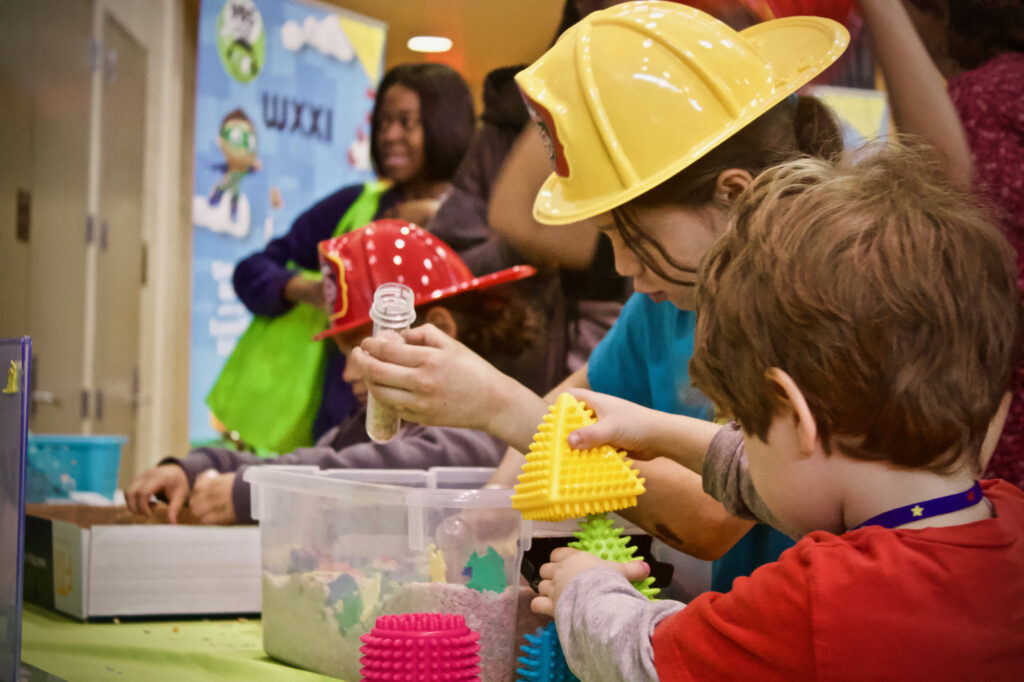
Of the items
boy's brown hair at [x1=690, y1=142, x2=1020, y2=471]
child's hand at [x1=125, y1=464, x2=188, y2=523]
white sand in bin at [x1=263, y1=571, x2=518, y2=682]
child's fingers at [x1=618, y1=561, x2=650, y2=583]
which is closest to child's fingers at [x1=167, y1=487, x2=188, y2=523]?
child's hand at [x1=125, y1=464, x2=188, y2=523]

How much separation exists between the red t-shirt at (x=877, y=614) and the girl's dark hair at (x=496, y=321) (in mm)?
690

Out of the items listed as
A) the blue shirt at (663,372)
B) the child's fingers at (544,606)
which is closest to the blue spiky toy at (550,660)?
the child's fingers at (544,606)

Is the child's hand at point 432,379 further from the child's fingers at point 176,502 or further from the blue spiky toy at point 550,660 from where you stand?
the child's fingers at point 176,502

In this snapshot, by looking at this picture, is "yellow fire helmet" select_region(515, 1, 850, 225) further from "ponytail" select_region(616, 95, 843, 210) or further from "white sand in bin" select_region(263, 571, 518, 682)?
"white sand in bin" select_region(263, 571, 518, 682)

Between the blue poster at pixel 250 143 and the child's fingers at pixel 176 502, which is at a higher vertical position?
the blue poster at pixel 250 143

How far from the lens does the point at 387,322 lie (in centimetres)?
66

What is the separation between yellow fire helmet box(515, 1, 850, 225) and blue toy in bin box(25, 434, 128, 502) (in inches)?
37.5

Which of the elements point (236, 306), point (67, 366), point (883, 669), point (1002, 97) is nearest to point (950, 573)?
point (883, 669)

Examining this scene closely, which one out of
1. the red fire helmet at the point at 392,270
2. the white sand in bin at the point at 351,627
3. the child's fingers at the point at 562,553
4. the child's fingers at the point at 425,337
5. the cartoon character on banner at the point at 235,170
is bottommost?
the white sand in bin at the point at 351,627

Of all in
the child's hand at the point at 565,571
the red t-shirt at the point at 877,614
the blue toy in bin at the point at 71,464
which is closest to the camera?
the red t-shirt at the point at 877,614

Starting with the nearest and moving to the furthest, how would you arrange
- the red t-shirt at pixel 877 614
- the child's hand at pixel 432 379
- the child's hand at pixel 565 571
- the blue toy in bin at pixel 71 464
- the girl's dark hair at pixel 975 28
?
1. the red t-shirt at pixel 877 614
2. the child's hand at pixel 565 571
3. the child's hand at pixel 432 379
4. the girl's dark hair at pixel 975 28
5. the blue toy in bin at pixel 71 464

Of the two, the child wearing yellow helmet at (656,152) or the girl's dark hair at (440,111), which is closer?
the child wearing yellow helmet at (656,152)

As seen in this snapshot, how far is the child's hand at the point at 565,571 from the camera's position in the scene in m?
0.51

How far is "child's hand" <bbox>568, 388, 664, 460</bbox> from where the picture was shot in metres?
0.54
